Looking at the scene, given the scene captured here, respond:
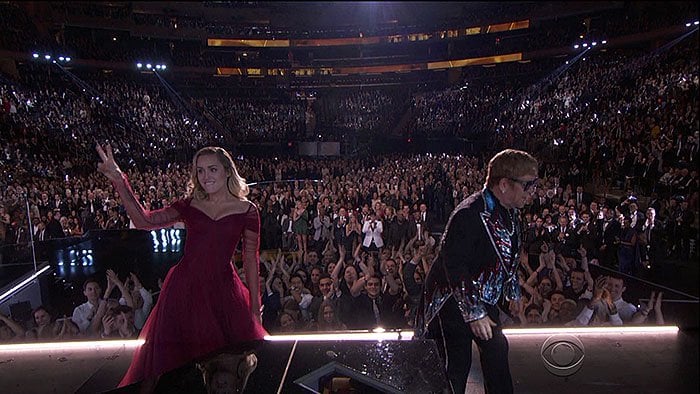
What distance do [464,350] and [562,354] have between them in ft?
3.56

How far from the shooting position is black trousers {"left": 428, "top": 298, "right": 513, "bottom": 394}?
65.7 inches

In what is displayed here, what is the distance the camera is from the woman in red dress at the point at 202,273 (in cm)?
169

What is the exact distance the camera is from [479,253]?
65.6 inches

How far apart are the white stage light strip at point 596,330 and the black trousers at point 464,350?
41.0 inches

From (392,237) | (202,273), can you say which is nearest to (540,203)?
(392,237)

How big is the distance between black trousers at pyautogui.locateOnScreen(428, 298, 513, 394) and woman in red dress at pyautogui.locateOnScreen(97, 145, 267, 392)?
0.75 meters

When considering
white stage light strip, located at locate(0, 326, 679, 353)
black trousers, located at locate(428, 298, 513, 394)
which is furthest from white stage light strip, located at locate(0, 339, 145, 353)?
black trousers, located at locate(428, 298, 513, 394)

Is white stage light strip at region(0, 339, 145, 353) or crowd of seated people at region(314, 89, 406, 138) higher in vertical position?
crowd of seated people at region(314, 89, 406, 138)

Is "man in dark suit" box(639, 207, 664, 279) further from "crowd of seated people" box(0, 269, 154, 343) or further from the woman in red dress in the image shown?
"crowd of seated people" box(0, 269, 154, 343)

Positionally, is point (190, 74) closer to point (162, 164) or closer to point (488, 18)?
point (162, 164)

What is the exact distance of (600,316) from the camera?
118 inches

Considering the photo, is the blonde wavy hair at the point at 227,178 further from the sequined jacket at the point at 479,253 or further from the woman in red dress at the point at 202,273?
the sequined jacket at the point at 479,253

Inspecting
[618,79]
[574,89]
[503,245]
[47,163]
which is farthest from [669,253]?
[47,163]

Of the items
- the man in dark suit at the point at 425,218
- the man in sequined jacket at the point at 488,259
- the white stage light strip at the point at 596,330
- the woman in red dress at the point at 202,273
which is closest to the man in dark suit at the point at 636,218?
the white stage light strip at the point at 596,330
